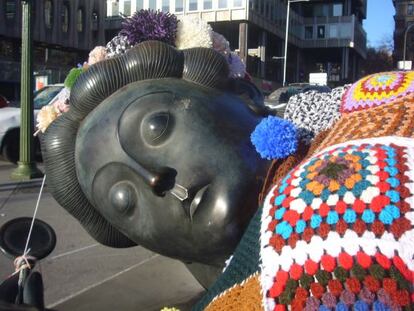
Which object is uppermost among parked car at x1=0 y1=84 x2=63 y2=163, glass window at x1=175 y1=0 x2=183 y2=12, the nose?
glass window at x1=175 y1=0 x2=183 y2=12

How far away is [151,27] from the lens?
2145 mm

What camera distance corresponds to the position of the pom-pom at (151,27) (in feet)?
6.98

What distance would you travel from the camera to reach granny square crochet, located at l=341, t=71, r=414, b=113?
1546 millimetres

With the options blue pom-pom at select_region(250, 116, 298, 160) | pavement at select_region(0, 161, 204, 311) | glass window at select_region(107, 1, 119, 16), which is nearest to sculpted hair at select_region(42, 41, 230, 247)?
blue pom-pom at select_region(250, 116, 298, 160)

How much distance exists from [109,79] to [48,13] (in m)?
37.5

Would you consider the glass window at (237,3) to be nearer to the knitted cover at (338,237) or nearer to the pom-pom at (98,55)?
the pom-pom at (98,55)

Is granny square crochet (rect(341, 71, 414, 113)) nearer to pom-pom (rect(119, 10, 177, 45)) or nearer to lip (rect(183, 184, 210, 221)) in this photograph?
lip (rect(183, 184, 210, 221))

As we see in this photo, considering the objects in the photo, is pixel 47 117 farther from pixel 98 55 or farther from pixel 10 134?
pixel 10 134

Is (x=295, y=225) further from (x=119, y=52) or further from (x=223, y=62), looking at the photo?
(x=119, y=52)

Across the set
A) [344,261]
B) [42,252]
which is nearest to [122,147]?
[42,252]

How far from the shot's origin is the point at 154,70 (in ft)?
6.06

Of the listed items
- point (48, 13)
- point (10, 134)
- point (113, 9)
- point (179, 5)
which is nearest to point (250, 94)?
point (10, 134)

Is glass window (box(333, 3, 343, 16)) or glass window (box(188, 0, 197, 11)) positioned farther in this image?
glass window (box(333, 3, 343, 16))

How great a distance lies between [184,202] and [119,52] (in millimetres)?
861
